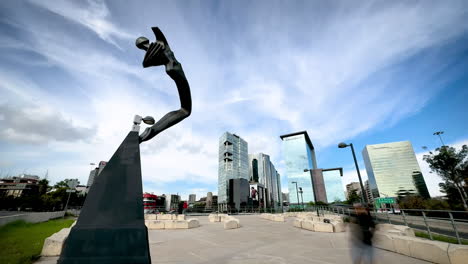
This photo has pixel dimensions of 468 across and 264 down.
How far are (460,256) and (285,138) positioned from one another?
480ft

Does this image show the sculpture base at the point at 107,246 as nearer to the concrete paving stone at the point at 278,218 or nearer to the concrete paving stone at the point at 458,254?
the concrete paving stone at the point at 458,254

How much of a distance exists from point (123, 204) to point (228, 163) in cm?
9205

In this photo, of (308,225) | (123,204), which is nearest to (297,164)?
(308,225)

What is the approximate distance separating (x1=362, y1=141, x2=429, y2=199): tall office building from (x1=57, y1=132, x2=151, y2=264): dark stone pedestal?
399 feet

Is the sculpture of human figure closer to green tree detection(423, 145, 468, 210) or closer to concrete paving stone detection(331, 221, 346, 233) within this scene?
concrete paving stone detection(331, 221, 346, 233)

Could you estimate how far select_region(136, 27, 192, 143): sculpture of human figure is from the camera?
4.25 m

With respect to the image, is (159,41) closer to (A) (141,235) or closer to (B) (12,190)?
(A) (141,235)

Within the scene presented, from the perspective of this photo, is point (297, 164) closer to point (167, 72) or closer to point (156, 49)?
point (167, 72)

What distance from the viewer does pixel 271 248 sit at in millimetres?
6656

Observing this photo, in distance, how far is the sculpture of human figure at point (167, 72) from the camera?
4250 millimetres

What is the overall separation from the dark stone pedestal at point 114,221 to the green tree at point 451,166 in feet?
157

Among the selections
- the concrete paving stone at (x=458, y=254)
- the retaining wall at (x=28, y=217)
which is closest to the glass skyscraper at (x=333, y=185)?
the concrete paving stone at (x=458, y=254)

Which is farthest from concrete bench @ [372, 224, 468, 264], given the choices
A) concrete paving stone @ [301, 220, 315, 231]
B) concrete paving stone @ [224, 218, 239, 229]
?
concrete paving stone @ [224, 218, 239, 229]

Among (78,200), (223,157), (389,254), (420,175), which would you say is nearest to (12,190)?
(78,200)
